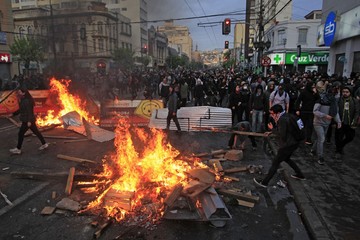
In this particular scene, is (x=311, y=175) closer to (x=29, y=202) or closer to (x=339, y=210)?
(x=339, y=210)

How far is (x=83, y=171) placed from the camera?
6.15 m

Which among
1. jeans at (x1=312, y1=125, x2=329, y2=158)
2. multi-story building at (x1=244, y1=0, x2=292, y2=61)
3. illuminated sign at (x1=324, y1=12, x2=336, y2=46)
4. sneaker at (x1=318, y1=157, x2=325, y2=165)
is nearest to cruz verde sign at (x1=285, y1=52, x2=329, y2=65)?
multi-story building at (x1=244, y1=0, x2=292, y2=61)

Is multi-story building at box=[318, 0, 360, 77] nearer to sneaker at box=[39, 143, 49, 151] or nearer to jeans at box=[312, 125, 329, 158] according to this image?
jeans at box=[312, 125, 329, 158]

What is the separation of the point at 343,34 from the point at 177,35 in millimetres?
152737

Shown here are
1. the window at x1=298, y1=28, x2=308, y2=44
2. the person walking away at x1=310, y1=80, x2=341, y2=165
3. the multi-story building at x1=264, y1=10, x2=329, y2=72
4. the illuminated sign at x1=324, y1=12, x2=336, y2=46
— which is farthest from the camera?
the window at x1=298, y1=28, x2=308, y2=44

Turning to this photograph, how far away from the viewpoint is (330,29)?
62.5 feet

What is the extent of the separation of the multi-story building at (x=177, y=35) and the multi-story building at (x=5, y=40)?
9281cm

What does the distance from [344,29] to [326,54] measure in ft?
59.2

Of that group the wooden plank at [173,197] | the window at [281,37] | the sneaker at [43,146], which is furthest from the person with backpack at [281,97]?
the window at [281,37]

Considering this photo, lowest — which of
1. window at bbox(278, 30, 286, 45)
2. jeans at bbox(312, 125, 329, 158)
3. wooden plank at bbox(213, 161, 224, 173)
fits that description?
wooden plank at bbox(213, 161, 224, 173)

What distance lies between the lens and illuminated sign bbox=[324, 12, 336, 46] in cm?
1845

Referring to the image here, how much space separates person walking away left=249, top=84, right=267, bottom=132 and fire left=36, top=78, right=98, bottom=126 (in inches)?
253

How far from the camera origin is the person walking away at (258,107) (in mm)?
8875

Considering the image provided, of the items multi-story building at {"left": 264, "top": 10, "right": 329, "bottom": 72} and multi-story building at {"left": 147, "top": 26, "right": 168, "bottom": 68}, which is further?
multi-story building at {"left": 147, "top": 26, "right": 168, "bottom": 68}
